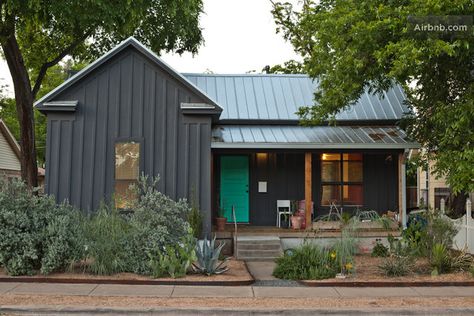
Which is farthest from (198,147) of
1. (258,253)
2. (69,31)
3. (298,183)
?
(69,31)

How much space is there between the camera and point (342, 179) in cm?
1541

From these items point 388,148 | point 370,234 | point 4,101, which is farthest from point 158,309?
point 4,101

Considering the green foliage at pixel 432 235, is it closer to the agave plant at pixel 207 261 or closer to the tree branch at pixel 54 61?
the agave plant at pixel 207 261

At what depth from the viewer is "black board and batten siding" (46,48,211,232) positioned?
12727 mm

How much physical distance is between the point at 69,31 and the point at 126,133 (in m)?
8.39

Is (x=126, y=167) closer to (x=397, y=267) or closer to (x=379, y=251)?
(x=379, y=251)

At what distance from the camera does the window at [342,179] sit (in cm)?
1541

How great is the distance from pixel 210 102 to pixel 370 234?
5516mm

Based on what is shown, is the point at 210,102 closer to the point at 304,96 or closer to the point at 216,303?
the point at 304,96

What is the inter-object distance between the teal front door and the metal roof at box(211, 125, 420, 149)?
1.25 m

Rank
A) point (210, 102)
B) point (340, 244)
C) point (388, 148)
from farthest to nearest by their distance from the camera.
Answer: point (388, 148) → point (210, 102) → point (340, 244)

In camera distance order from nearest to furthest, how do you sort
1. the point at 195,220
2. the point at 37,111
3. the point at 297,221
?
1. the point at 195,220
2. the point at 297,221
3. the point at 37,111

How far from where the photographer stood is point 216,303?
779 cm

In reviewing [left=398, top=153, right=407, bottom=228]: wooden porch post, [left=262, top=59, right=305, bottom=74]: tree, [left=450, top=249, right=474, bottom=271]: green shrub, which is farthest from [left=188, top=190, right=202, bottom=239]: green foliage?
[left=262, top=59, right=305, bottom=74]: tree
